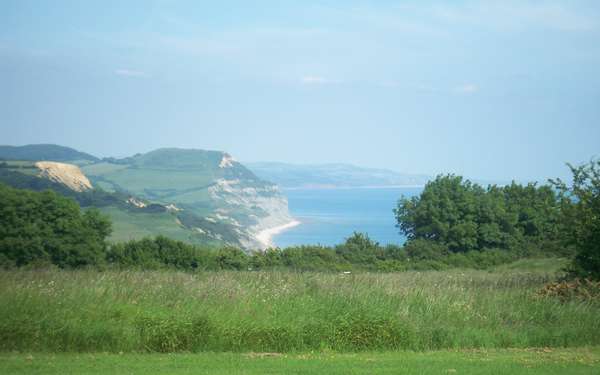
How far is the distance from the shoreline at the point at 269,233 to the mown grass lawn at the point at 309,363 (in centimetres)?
9329

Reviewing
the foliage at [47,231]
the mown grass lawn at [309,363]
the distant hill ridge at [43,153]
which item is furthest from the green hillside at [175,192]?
A: the mown grass lawn at [309,363]

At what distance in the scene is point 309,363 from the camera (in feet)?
36.9

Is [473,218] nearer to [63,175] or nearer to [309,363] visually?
[309,363]

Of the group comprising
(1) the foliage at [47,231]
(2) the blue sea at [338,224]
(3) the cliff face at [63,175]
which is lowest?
(2) the blue sea at [338,224]

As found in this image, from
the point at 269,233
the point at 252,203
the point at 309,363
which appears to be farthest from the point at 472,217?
the point at 252,203

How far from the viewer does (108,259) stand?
3569 cm

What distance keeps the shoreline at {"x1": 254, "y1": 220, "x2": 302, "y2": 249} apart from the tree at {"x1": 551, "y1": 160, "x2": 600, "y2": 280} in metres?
86.5

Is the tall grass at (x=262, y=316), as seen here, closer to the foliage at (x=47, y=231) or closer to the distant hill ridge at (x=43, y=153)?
the foliage at (x=47, y=231)

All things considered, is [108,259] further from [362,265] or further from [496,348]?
[496,348]

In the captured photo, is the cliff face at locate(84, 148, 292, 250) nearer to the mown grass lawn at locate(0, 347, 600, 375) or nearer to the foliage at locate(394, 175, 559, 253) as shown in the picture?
the foliage at locate(394, 175, 559, 253)

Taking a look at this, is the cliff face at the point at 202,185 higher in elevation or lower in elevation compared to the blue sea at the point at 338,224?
higher

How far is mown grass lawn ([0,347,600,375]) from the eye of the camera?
10.5 metres

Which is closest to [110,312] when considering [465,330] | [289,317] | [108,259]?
[289,317]

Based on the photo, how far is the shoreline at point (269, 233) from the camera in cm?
11556
